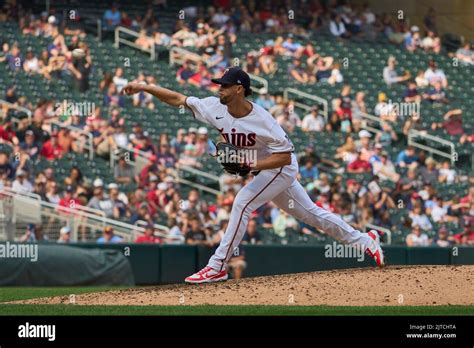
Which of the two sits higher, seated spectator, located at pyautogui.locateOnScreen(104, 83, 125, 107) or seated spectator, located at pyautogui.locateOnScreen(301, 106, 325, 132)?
seated spectator, located at pyautogui.locateOnScreen(104, 83, 125, 107)

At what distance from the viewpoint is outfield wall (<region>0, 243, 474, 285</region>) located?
16.5 metres

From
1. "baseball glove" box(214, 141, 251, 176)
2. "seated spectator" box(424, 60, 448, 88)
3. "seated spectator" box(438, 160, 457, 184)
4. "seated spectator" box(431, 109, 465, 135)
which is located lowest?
"seated spectator" box(438, 160, 457, 184)

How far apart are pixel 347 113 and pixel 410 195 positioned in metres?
2.22

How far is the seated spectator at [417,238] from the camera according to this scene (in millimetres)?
17906

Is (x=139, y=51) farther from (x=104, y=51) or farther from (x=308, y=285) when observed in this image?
(x=308, y=285)

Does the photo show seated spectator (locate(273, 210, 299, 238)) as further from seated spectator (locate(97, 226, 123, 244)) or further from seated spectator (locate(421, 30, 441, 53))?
seated spectator (locate(421, 30, 441, 53))

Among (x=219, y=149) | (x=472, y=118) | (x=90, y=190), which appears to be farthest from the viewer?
(x=472, y=118)

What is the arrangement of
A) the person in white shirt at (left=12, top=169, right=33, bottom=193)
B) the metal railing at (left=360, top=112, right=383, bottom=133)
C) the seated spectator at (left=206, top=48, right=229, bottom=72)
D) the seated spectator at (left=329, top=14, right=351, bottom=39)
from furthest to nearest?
the seated spectator at (left=329, top=14, right=351, bottom=39) < the seated spectator at (left=206, top=48, right=229, bottom=72) < the metal railing at (left=360, top=112, right=383, bottom=133) < the person in white shirt at (left=12, top=169, right=33, bottom=193)

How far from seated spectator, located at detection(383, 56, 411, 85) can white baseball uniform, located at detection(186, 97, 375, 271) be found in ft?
35.3

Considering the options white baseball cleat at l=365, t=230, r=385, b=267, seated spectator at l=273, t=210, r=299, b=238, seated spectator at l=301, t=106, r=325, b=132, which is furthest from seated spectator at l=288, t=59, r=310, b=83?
white baseball cleat at l=365, t=230, r=385, b=267

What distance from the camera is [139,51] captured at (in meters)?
21.6

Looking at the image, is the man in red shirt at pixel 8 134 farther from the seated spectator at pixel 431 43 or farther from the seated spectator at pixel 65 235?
the seated spectator at pixel 431 43

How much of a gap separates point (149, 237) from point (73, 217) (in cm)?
118
